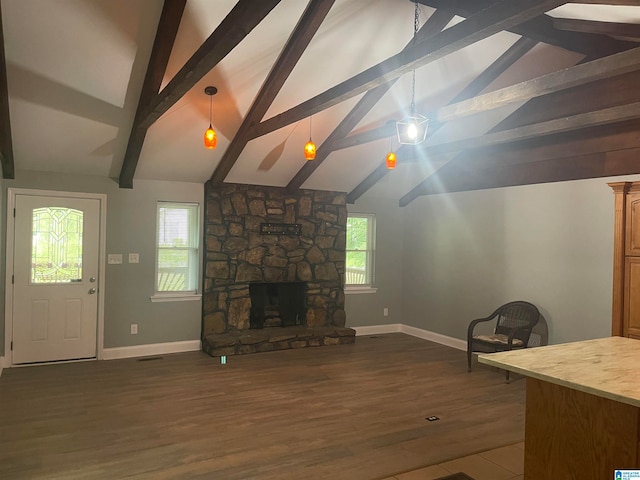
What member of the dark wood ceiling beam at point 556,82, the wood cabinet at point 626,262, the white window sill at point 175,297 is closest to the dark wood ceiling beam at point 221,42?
the dark wood ceiling beam at point 556,82

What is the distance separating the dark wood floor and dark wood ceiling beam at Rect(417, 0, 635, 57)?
326 cm

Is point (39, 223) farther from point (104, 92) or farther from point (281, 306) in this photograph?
point (281, 306)

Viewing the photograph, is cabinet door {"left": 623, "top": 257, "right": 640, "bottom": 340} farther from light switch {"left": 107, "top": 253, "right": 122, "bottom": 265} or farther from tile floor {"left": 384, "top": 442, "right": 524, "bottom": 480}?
light switch {"left": 107, "top": 253, "right": 122, "bottom": 265}

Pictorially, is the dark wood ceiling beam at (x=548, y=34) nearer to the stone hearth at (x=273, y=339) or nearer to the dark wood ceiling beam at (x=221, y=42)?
the dark wood ceiling beam at (x=221, y=42)

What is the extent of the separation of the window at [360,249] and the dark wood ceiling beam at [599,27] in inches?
169

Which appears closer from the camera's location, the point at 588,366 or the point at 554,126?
the point at 588,366

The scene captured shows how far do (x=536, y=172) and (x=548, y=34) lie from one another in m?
2.17

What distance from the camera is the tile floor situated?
10.0 ft

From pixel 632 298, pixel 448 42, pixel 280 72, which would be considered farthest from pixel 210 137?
pixel 632 298

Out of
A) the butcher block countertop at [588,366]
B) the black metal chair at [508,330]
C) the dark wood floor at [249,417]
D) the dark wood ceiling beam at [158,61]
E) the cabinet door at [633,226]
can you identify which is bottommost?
the dark wood floor at [249,417]

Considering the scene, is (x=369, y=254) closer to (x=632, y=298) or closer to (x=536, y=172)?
(x=536, y=172)

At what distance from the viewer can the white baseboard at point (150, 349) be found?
5.82 metres

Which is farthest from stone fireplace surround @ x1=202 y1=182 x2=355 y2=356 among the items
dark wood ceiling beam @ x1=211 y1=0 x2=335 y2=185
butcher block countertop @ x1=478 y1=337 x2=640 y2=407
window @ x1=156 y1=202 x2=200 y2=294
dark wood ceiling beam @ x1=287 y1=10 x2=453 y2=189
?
butcher block countertop @ x1=478 y1=337 x2=640 y2=407

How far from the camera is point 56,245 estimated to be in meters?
5.55
